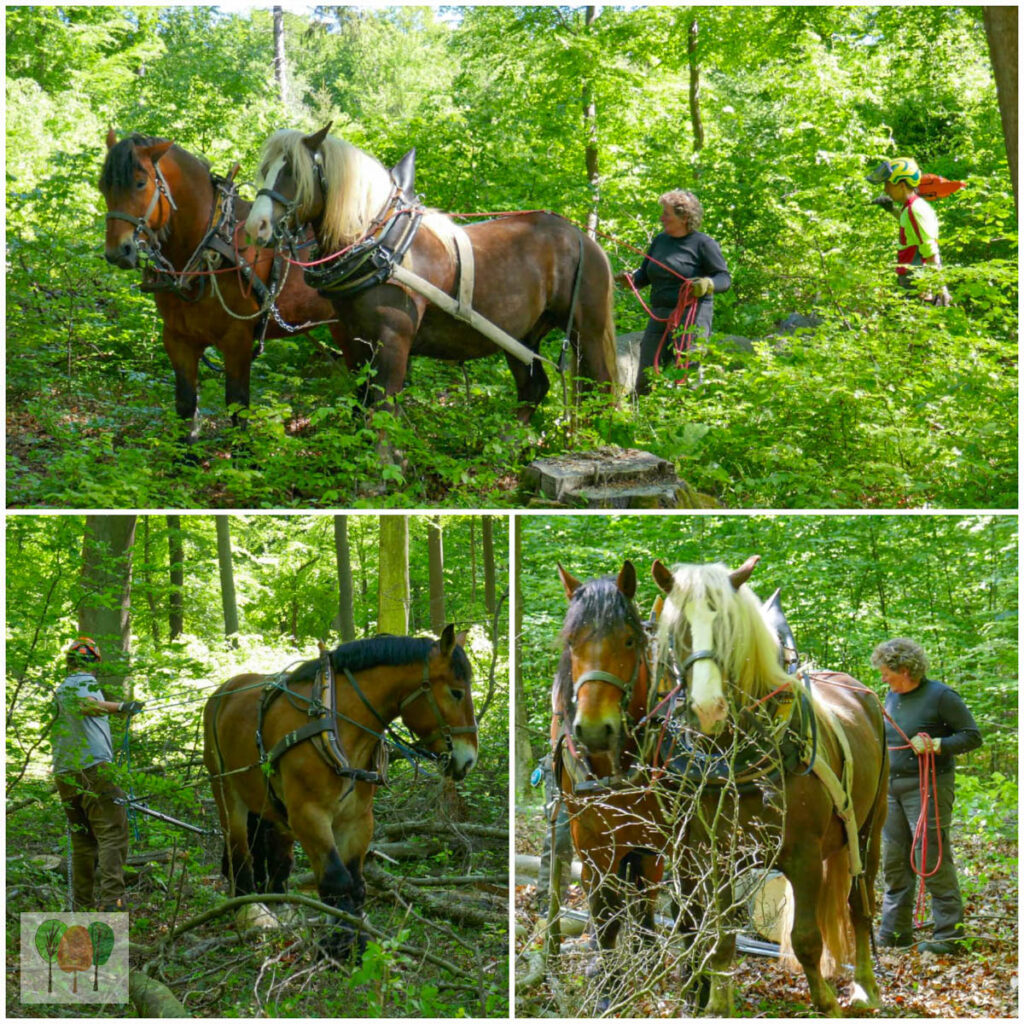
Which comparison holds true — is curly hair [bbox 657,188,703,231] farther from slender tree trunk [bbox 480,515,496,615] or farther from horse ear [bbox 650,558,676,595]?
horse ear [bbox 650,558,676,595]

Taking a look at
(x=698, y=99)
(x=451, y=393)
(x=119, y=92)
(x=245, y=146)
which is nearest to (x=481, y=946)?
(x=451, y=393)

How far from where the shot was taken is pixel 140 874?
18.9 ft

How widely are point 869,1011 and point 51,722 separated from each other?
365cm

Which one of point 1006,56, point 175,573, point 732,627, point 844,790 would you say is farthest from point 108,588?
point 1006,56

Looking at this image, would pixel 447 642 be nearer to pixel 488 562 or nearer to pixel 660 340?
pixel 488 562

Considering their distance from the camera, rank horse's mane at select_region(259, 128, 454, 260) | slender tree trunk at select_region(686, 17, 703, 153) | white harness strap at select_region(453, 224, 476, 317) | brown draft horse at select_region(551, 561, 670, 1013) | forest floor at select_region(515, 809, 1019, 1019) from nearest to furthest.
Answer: brown draft horse at select_region(551, 561, 670, 1013) < forest floor at select_region(515, 809, 1019, 1019) < horse's mane at select_region(259, 128, 454, 260) < white harness strap at select_region(453, 224, 476, 317) < slender tree trunk at select_region(686, 17, 703, 153)

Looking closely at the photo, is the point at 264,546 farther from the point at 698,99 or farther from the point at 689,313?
the point at 698,99

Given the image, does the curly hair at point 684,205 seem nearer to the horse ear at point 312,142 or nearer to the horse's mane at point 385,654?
the horse ear at point 312,142

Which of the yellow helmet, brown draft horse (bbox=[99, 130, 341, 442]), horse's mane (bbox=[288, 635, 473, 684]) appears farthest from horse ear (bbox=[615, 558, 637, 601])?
the yellow helmet

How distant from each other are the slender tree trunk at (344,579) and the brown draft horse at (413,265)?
1.64m

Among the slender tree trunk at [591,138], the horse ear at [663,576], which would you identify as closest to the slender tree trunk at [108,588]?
the horse ear at [663,576]

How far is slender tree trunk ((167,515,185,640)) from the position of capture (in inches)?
285

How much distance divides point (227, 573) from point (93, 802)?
318 centimetres

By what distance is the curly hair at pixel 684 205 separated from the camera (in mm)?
7137
